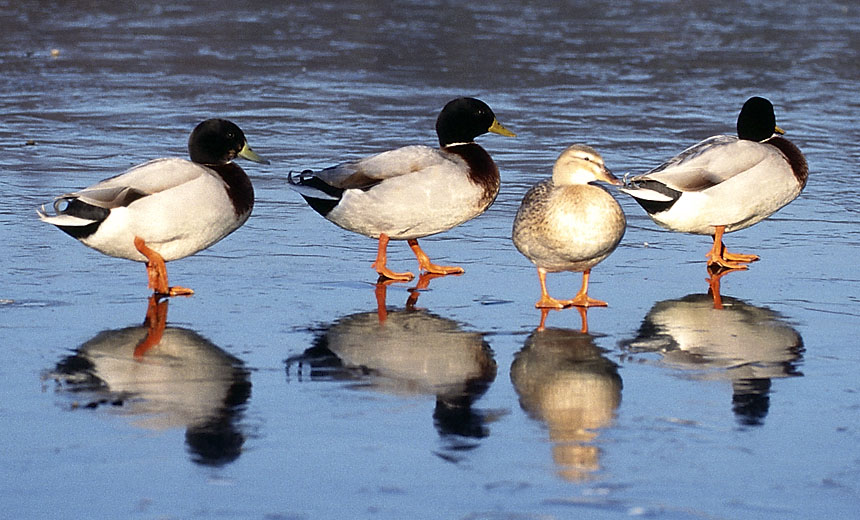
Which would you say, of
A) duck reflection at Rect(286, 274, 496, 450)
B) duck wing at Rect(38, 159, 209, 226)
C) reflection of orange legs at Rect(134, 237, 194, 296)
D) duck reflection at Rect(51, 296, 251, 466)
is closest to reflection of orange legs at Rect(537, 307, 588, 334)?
duck reflection at Rect(286, 274, 496, 450)

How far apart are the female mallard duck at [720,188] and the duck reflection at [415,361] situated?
1.68 meters

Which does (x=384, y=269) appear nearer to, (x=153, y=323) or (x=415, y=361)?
(x=153, y=323)

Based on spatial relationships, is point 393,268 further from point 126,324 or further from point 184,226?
point 126,324

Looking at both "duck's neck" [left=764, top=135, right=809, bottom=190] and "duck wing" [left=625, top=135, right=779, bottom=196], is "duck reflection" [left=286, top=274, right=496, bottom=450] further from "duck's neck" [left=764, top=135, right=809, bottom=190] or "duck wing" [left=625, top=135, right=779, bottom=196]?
"duck's neck" [left=764, top=135, right=809, bottom=190]

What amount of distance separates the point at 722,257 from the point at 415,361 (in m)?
2.51

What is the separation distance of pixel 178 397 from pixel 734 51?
1327cm

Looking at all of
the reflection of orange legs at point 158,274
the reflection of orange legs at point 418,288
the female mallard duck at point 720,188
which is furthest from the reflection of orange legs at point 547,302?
the reflection of orange legs at point 158,274

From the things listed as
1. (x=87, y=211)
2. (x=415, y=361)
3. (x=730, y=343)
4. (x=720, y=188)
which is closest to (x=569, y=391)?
(x=415, y=361)

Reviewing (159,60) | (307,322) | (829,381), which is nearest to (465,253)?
(307,322)

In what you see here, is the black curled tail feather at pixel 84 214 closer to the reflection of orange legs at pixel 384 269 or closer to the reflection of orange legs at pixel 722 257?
the reflection of orange legs at pixel 384 269

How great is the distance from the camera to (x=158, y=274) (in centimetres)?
627

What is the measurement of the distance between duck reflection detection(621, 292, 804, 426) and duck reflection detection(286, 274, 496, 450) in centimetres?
71

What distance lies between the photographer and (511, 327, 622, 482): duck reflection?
416 cm

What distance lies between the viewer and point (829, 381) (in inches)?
196
